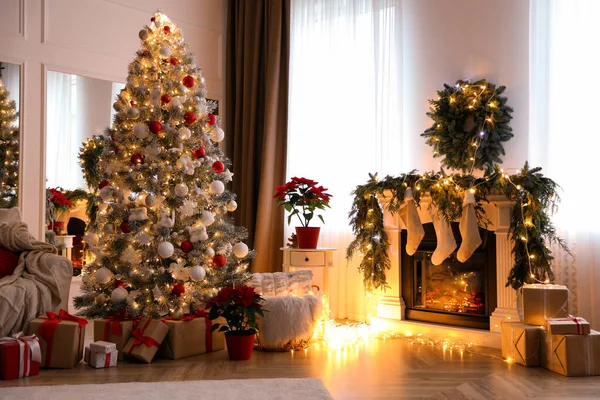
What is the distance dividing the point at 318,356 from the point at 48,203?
268 cm

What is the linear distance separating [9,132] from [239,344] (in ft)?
8.53

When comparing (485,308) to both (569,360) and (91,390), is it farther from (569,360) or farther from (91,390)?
(91,390)

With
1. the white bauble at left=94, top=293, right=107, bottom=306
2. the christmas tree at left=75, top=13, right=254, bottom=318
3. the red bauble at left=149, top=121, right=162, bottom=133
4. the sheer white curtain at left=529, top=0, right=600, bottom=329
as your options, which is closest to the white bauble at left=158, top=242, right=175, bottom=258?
the christmas tree at left=75, top=13, right=254, bottom=318

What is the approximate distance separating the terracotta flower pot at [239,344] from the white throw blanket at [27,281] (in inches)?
45.4

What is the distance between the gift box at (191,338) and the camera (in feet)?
14.0

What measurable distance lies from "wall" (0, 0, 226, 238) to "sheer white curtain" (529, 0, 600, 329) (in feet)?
11.4

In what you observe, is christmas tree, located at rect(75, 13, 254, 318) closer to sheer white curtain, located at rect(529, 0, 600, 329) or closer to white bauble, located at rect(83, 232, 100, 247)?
white bauble, located at rect(83, 232, 100, 247)

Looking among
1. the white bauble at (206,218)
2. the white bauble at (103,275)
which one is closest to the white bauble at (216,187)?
the white bauble at (206,218)

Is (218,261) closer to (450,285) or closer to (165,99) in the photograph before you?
(165,99)

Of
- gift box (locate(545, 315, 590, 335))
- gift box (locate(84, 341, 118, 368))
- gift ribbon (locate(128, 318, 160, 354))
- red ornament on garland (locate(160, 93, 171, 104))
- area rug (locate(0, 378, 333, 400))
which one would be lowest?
area rug (locate(0, 378, 333, 400))

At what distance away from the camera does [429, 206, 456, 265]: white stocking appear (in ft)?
15.8

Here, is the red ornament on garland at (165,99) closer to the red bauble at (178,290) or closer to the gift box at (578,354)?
the red bauble at (178,290)

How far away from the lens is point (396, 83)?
19.2 ft

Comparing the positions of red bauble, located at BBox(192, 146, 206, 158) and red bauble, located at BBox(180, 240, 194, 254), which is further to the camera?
red bauble, located at BBox(192, 146, 206, 158)
